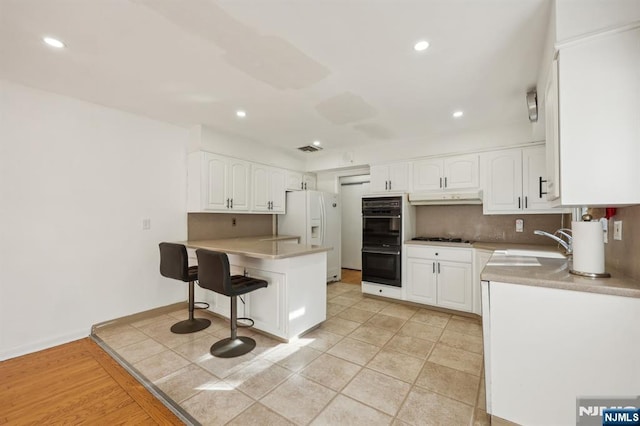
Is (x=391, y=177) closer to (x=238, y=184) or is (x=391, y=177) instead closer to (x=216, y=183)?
(x=238, y=184)

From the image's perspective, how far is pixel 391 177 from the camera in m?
4.19

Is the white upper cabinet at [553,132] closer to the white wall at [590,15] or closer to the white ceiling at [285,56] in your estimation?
the white wall at [590,15]

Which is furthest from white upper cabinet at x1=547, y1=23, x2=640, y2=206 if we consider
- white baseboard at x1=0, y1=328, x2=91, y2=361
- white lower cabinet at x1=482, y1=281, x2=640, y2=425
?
white baseboard at x1=0, y1=328, x2=91, y2=361

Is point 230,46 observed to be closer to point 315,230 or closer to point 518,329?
point 518,329

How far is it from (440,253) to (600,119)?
2.44m

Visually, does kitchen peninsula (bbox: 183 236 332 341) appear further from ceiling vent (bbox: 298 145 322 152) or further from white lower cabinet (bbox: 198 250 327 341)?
ceiling vent (bbox: 298 145 322 152)

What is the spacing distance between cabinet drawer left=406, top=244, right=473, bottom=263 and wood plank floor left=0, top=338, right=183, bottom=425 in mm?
3181

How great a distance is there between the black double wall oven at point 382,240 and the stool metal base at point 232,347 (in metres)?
2.14

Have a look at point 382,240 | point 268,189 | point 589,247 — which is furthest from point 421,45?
point 268,189

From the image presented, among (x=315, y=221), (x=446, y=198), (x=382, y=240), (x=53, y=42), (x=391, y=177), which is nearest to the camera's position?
(x=53, y=42)

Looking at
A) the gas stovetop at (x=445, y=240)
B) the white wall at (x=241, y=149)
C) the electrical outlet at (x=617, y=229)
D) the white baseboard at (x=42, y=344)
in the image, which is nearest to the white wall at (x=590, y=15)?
the electrical outlet at (x=617, y=229)

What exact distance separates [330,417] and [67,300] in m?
2.93

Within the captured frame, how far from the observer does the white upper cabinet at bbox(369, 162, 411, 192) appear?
4.07 metres

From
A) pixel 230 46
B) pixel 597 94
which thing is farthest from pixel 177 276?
pixel 597 94
